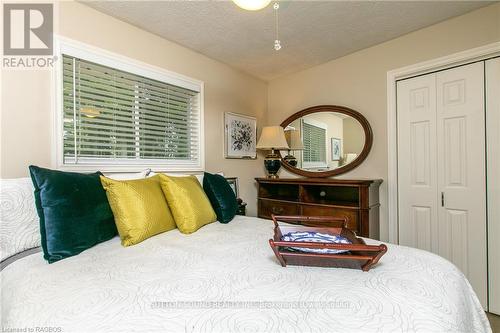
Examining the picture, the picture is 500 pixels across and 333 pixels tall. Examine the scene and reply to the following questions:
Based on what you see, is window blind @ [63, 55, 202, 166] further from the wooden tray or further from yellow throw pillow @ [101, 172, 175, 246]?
the wooden tray

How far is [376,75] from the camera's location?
8.30 feet

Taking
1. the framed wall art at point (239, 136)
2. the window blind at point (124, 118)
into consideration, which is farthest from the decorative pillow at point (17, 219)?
the framed wall art at point (239, 136)

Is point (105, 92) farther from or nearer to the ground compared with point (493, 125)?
farther from the ground

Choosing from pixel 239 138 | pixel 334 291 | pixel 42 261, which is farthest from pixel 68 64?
pixel 334 291

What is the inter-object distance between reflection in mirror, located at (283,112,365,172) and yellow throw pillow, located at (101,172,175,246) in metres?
1.98

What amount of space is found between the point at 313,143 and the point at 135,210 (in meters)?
2.22

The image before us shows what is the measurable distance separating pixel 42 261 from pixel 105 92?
1.36 metres

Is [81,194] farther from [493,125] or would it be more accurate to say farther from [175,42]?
[493,125]

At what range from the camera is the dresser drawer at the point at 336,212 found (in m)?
2.27

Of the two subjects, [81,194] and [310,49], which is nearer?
[81,194]

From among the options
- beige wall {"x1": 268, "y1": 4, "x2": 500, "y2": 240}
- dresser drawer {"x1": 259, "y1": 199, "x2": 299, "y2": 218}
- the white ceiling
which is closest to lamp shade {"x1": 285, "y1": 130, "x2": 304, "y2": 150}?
beige wall {"x1": 268, "y1": 4, "x2": 500, "y2": 240}

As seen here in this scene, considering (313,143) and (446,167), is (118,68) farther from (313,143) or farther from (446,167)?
(446,167)

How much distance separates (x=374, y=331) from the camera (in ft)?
2.11

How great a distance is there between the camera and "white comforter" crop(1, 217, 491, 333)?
0.68 metres
